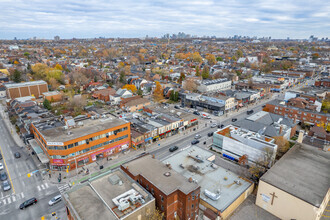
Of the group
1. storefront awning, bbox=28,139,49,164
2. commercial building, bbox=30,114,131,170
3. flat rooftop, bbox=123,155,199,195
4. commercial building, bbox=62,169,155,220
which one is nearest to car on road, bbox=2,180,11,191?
storefront awning, bbox=28,139,49,164

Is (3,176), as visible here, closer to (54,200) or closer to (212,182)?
(54,200)

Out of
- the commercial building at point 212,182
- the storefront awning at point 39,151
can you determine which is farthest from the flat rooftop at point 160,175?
the storefront awning at point 39,151

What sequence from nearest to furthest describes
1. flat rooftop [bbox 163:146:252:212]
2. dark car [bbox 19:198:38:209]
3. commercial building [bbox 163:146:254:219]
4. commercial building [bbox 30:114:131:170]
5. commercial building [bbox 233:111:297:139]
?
commercial building [bbox 163:146:254:219], flat rooftop [bbox 163:146:252:212], dark car [bbox 19:198:38:209], commercial building [bbox 30:114:131:170], commercial building [bbox 233:111:297:139]

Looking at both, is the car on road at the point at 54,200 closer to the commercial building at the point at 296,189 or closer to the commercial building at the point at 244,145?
the commercial building at the point at 296,189

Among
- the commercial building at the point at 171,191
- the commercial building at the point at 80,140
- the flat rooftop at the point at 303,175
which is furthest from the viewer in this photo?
the commercial building at the point at 80,140

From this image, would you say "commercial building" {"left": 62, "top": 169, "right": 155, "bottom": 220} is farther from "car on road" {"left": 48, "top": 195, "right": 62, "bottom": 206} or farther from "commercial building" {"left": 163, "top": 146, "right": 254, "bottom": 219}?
"commercial building" {"left": 163, "top": 146, "right": 254, "bottom": 219}

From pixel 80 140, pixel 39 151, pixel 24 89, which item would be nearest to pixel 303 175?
pixel 80 140

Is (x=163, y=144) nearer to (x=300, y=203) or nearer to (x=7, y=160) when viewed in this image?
(x=300, y=203)
